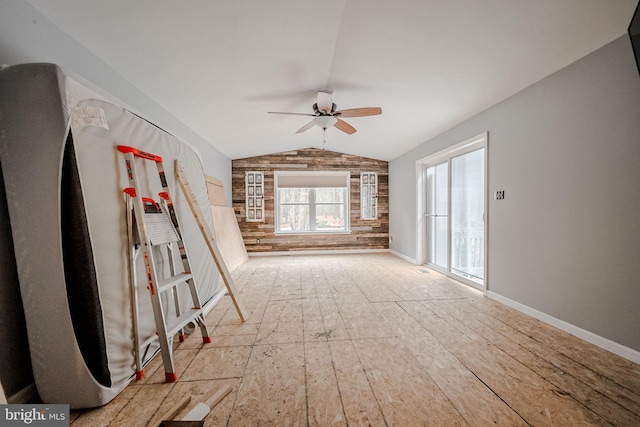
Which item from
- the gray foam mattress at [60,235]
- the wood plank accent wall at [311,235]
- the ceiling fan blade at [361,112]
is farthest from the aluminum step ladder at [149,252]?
the wood plank accent wall at [311,235]

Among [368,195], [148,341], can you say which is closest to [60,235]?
[148,341]

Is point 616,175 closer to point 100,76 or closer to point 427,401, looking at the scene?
point 427,401

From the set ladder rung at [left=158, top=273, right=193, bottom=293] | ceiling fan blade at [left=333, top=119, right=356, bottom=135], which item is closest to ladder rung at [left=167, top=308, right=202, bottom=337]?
ladder rung at [left=158, top=273, right=193, bottom=293]

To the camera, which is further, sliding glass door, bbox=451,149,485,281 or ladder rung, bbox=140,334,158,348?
sliding glass door, bbox=451,149,485,281

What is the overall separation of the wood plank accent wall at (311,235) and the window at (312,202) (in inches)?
6.0

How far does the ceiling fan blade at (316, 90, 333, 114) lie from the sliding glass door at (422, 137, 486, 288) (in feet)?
6.61

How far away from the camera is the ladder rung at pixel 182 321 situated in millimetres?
1648

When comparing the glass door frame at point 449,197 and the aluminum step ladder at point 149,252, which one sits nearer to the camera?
the aluminum step ladder at point 149,252

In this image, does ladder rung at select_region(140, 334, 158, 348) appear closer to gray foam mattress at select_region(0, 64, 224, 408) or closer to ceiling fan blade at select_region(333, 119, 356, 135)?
gray foam mattress at select_region(0, 64, 224, 408)

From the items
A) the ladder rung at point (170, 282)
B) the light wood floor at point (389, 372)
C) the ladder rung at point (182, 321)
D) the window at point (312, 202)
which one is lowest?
the light wood floor at point (389, 372)

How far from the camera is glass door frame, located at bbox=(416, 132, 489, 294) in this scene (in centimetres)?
309

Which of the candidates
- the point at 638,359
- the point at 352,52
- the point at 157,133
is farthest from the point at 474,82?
the point at 157,133

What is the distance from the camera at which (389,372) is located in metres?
1.62

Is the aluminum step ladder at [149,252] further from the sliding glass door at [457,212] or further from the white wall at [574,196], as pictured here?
the sliding glass door at [457,212]
